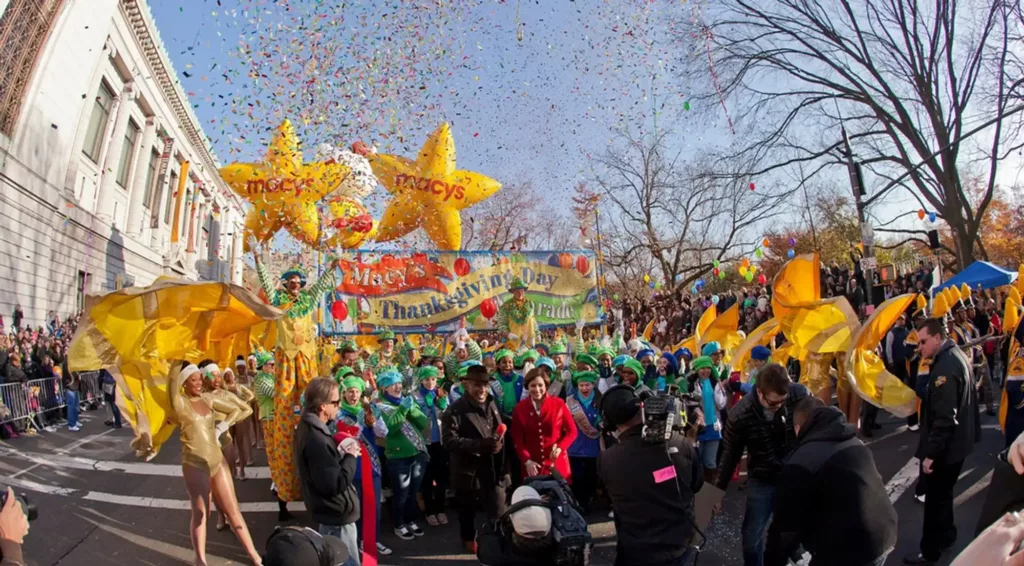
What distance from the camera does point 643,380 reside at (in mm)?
6773

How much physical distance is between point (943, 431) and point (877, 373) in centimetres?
227

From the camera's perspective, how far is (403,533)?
18.9 feet

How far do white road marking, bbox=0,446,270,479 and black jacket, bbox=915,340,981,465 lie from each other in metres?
7.54

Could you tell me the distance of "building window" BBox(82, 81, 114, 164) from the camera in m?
27.8

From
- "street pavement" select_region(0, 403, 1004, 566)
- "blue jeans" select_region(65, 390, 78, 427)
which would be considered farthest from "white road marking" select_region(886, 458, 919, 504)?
"blue jeans" select_region(65, 390, 78, 427)

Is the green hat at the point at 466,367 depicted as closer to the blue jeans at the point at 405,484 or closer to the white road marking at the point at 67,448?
the blue jeans at the point at 405,484

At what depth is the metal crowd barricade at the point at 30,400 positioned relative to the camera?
11492 millimetres

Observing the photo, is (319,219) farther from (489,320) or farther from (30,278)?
(30,278)

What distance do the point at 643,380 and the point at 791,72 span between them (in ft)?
56.1

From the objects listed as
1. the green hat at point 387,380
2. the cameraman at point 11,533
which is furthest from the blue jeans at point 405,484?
the cameraman at point 11,533

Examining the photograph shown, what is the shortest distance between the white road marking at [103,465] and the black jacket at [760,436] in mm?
6580

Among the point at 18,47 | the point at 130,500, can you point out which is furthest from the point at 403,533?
the point at 18,47

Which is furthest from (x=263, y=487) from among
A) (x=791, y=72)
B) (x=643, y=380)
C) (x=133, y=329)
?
(x=791, y=72)

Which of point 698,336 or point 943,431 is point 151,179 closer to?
point 698,336
